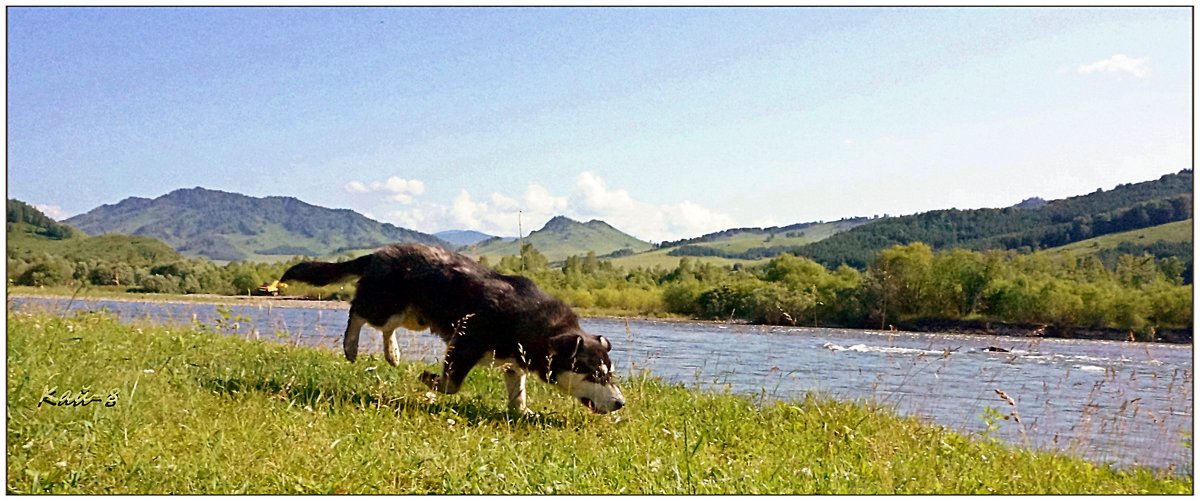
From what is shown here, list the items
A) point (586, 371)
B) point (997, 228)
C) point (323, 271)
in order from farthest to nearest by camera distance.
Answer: point (997, 228)
point (323, 271)
point (586, 371)

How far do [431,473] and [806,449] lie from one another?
9.69 ft

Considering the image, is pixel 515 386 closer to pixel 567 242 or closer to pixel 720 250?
pixel 567 242

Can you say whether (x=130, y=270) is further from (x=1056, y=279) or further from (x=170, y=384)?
(x=1056, y=279)

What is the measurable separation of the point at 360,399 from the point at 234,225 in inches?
312

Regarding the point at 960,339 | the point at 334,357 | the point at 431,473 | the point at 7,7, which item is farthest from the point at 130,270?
the point at 960,339

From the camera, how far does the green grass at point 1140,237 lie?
10938 mm

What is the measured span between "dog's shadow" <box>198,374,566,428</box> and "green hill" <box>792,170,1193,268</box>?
1533cm

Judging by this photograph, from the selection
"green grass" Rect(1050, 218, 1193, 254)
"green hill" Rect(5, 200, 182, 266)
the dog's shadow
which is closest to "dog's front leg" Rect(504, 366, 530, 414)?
the dog's shadow

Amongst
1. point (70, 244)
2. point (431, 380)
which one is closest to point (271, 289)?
point (431, 380)

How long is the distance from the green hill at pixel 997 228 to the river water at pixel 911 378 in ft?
12.8

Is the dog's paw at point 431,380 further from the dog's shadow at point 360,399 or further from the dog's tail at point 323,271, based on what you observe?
the dog's tail at point 323,271

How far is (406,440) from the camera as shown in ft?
17.4

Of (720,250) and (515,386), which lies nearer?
(515,386)

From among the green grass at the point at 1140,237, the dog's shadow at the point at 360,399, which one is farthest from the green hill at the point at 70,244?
the green grass at the point at 1140,237
